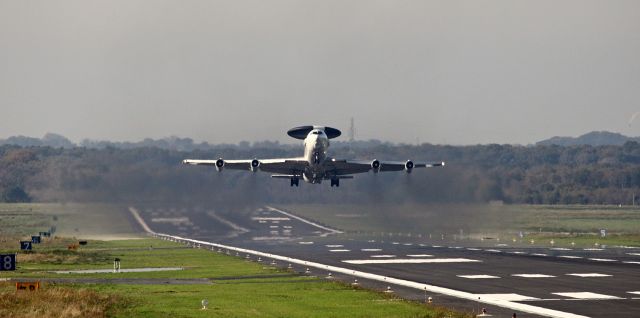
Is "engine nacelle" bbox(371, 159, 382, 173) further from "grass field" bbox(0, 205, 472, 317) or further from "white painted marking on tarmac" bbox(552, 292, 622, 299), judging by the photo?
"white painted marking on tarmac" bbox(552, 292, 622, 299)

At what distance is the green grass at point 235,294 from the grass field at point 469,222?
154 ft

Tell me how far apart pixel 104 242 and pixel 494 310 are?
8660 centimetres

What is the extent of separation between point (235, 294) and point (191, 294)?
232 cm

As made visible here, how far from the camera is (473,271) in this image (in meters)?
74.8

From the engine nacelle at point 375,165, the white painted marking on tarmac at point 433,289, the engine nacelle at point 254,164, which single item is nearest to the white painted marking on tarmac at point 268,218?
the engine nacelle at point 254,164

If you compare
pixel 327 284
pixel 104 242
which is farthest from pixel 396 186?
pixel 327 284

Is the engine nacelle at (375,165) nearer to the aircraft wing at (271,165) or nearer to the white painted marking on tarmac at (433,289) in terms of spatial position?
the aircraft wing at (271,165)

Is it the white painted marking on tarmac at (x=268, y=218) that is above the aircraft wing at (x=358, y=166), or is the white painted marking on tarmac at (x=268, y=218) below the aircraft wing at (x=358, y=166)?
below

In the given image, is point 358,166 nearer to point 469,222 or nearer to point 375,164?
point 375,164

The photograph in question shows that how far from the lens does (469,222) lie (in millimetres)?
130000

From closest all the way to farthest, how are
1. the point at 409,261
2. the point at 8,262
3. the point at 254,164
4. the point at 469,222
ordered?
1. the point at 8,262
2. the point at 409,261
3. the point at 254,164
4. the point at 469,222

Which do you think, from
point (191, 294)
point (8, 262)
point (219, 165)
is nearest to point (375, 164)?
point (219, 165)

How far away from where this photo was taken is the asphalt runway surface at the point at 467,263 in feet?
181

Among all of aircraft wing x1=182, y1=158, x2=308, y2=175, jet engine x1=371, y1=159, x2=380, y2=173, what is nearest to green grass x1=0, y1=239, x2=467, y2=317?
aircraft wing x1=182, y1=158, x2=308, y2=175
